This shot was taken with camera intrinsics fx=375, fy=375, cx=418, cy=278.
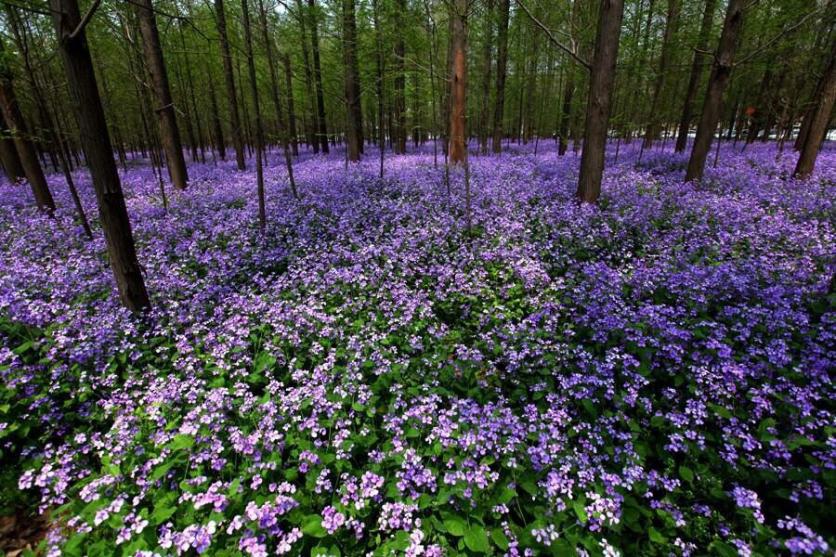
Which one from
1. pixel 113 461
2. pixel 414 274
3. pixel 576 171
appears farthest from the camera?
pixel 576 171

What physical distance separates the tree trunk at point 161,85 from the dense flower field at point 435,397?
6.75 m

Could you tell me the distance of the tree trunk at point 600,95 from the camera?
793 cm

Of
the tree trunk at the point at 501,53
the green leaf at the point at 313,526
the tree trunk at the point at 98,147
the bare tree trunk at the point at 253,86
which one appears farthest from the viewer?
the tree trunk at the point at 501,53

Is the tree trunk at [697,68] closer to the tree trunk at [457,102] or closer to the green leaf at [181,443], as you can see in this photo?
the tree trunk at [457,102]

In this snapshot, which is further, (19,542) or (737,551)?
(19,542)

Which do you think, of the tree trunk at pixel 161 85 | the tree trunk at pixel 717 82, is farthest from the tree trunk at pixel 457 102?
the tree trunk at pixel 161 85

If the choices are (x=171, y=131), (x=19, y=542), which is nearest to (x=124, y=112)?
(x=171, y=131)

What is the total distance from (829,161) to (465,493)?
819 inches

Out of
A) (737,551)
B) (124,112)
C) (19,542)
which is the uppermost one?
(124,112)

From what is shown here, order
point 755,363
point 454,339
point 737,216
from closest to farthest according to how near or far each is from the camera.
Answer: point 755,363 < point 454,339 < point 737,216

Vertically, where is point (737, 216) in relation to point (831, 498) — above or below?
above

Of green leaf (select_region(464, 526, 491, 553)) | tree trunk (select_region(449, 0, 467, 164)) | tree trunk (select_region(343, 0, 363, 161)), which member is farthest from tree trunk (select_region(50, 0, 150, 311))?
tree trunk (select_region(343, 0, 363, 161))

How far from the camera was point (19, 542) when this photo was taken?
3307mm

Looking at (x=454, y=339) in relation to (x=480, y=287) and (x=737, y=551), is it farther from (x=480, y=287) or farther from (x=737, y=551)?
(x=737, y=551)
